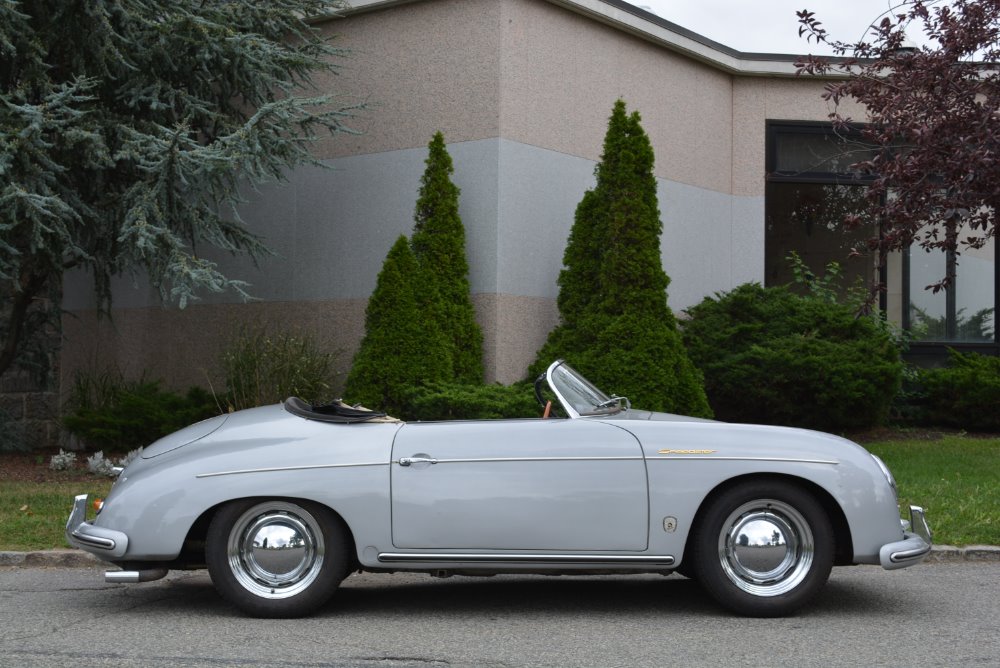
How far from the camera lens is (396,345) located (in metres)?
11.9

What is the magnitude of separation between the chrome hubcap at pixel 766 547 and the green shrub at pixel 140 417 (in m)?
8.39

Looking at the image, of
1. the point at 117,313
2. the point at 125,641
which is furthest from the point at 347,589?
the point at 117,313

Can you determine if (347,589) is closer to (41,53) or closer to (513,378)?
(513,378)

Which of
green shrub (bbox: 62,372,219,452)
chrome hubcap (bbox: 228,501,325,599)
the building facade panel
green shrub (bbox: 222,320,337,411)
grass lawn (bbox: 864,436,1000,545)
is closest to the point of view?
chrome hubcap (bbox: 228,501,325,599)

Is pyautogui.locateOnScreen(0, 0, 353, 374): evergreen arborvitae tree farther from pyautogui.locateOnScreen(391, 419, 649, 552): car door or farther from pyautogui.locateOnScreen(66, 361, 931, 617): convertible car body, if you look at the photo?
pyautogui.locateOnScreen(391, 419, 649, 552): car door

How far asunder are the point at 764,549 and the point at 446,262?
6928 millimetres

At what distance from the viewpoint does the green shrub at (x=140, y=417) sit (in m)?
13.2

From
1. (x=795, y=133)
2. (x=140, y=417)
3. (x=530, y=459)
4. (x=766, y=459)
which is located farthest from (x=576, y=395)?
(x=795, y=133)

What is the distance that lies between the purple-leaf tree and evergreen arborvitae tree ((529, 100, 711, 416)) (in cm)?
237

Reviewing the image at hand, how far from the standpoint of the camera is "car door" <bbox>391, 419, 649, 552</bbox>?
593 cm

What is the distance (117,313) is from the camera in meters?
16.3

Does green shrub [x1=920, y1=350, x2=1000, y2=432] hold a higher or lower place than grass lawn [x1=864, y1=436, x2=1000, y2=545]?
higher

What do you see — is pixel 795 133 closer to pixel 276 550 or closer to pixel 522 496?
pixel 522 496

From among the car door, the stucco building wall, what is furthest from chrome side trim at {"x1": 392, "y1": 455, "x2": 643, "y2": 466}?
the stucco building wall
